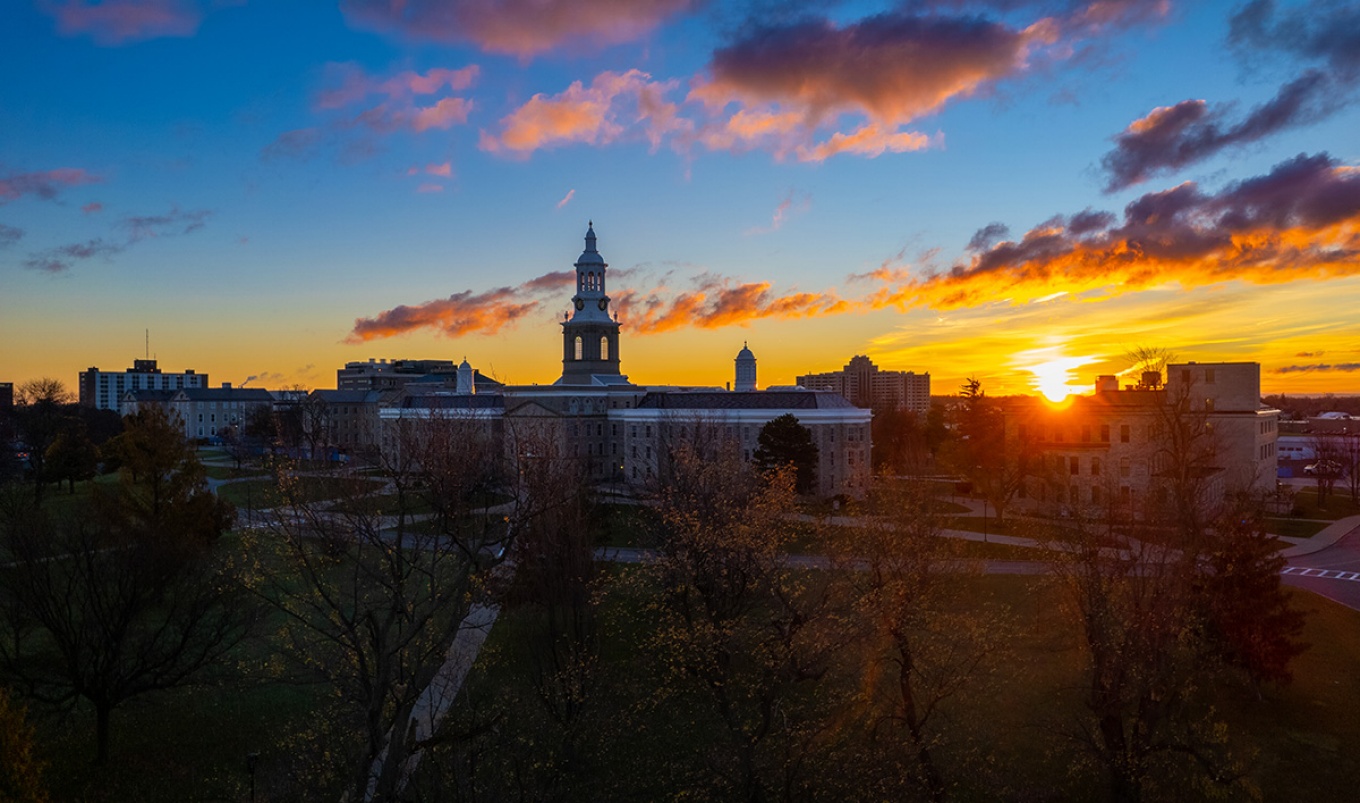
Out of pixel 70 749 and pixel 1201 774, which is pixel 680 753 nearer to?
pixel 1201 774

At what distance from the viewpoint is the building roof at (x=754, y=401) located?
61334 millimetres

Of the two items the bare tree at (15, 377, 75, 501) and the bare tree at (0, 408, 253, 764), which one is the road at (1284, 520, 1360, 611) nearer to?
the bare tree at (0, 408, 253, 764)

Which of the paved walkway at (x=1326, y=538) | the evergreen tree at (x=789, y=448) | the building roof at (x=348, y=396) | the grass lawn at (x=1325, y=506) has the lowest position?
the paved walkway at (x=1326, y=538)

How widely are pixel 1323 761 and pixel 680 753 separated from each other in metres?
14.0

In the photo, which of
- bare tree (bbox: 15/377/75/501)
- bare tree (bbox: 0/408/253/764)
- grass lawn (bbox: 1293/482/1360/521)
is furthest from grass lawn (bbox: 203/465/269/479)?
grass lawn (bbox: 1293/482/1360/521)

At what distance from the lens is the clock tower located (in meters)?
75.1

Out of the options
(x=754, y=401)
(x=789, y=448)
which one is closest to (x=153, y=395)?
(x=754, y=401)

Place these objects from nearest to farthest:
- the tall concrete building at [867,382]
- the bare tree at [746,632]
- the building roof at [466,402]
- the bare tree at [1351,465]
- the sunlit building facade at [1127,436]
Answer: the bare tree at [746,632], the sunlit building facade at [1127,436], the bare tree at [1351,465], the building roof at [466,402], the tall concrete building at [867,382]

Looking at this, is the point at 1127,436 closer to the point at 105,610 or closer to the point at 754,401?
the point at 754,401

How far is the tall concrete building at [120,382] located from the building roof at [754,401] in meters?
152

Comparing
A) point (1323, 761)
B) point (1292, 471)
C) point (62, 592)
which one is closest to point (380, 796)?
point (62, 592)

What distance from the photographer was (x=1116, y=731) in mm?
16969

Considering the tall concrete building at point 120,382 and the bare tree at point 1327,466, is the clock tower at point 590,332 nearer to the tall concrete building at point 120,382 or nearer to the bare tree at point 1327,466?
the bare tree at point 1327,466

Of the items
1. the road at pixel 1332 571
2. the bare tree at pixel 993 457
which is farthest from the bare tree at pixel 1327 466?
the bare tree at pixel 993 457
